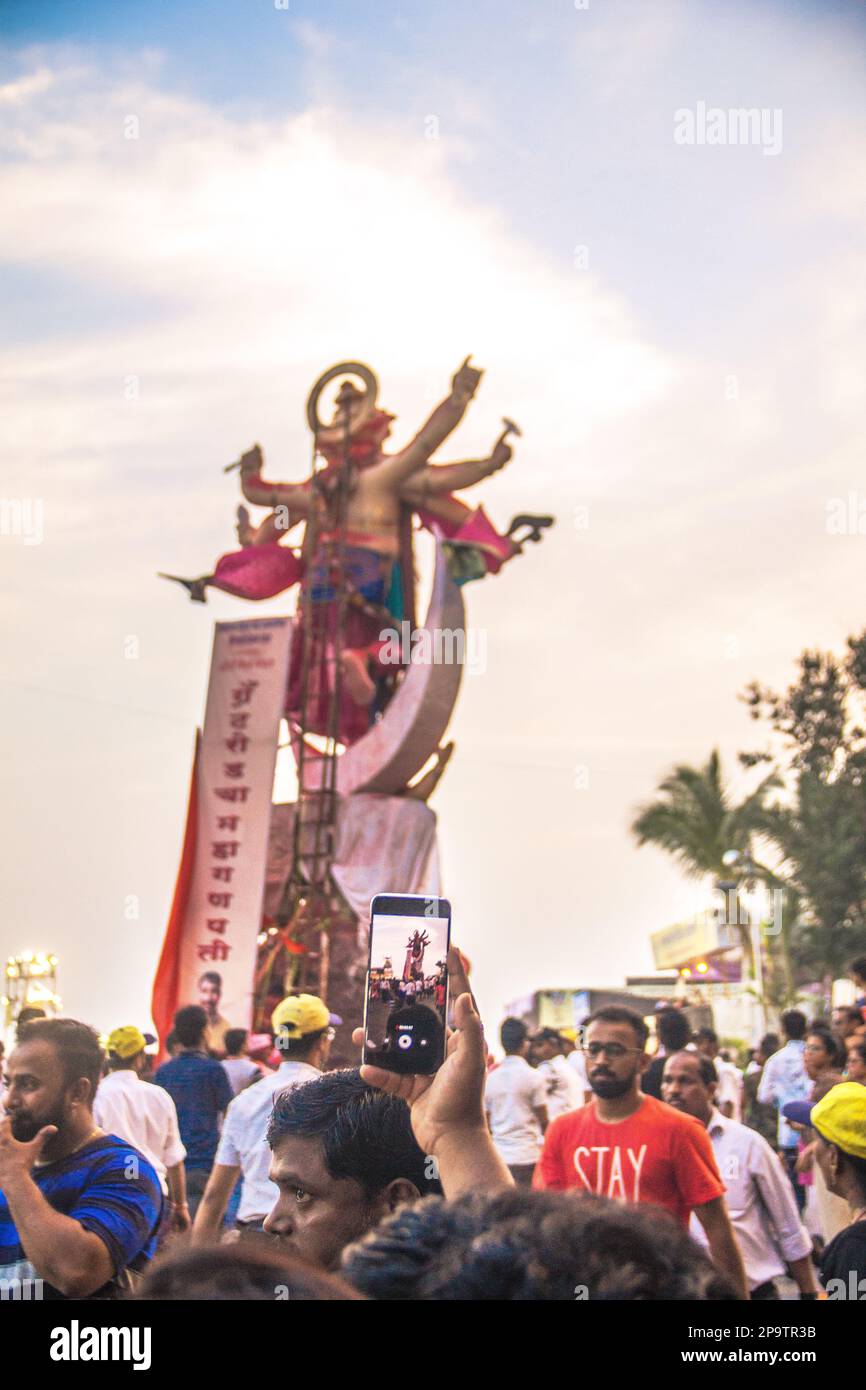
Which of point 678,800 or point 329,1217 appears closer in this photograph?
point 329,1217

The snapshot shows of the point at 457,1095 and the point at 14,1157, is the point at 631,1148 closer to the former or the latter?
the point at 14,1157

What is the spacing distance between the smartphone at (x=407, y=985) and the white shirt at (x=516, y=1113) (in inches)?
237

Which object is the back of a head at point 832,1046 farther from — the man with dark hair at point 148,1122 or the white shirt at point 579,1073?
the man with dark hair at point 148,1122

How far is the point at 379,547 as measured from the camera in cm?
1695

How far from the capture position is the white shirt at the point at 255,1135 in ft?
18.5

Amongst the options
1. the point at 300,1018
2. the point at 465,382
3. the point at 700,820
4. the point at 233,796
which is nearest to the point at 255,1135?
the point at 300,1018

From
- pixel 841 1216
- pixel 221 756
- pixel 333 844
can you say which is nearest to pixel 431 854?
pixel 333 844

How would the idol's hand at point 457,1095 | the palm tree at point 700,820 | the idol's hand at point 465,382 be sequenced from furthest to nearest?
1. the palm tree at point 700,820
2. the idol's hand at point 465,382
3. the idol's hand at point 457,1095

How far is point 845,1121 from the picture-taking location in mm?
3723

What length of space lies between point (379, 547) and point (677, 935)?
1352 centimetres

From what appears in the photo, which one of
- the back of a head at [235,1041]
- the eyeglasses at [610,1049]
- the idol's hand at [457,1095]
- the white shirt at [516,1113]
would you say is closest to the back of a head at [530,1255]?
the idol's hand at [457,1095]

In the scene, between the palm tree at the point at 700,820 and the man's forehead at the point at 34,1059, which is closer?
the man's forehead at the point at 34,1059
